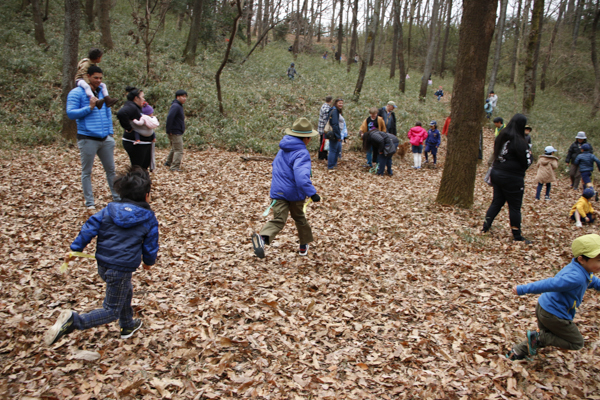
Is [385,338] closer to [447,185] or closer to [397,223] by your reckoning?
[397,223]

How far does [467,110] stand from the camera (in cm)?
785

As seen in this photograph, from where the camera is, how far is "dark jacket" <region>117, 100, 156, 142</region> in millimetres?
7070

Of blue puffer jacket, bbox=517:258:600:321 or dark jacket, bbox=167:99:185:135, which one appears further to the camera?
dark jacket, bbox=167:99:185:135

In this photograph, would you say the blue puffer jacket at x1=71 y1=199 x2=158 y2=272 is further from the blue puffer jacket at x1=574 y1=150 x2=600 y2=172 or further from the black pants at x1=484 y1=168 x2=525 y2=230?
the blue puffer jacket at x1=574 y1=150 x2=600 y2=172

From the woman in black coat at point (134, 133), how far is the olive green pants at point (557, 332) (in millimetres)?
6982

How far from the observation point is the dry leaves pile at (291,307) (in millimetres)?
3494

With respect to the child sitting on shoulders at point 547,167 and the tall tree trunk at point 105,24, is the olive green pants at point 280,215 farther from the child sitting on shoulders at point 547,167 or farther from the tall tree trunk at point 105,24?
the tall tree trunk at point 105,24

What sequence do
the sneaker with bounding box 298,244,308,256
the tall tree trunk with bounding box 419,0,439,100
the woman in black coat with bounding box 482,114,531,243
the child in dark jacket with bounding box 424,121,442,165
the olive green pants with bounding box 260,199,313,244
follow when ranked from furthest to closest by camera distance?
the tall tree trunk with bounding box 419,0,439,100 → the child in dark jacket with bounding box 424,121,442,165 → the woman in black coat with bounding box 482,114,531,243 → the sneaker with bounding box 298,244,308,256 → the olive green pants with bounding box 260,199,313,244

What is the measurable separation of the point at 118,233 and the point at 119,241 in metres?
0.07

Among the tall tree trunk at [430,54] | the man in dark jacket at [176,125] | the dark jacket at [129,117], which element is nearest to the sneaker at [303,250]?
the dark jacket at [129,117]

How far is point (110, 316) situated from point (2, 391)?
93 cm

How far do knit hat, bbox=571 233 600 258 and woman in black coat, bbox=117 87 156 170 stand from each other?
278 inches

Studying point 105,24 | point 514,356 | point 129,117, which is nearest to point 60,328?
point 514,356

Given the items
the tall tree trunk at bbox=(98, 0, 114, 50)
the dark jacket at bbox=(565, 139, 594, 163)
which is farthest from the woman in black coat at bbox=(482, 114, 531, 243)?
the tall tree trunk at bbox=(98, 0, 114, 50)
